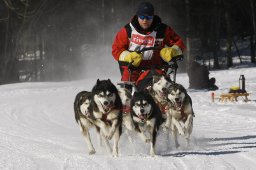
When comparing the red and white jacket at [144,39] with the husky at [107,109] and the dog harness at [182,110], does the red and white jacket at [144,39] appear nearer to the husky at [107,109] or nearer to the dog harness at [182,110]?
the dog harness at [182,110]

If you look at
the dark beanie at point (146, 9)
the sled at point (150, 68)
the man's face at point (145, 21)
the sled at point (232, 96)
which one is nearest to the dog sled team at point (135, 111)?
the sled at point (150, 68)

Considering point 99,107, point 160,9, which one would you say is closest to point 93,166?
point 99,107

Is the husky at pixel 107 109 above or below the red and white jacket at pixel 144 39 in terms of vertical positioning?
below

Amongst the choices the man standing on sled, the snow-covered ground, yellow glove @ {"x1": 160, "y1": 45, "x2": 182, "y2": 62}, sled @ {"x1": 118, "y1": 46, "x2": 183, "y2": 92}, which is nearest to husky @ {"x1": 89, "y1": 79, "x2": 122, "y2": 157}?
the snow-covered ground

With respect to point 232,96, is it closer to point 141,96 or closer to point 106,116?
point 141,96

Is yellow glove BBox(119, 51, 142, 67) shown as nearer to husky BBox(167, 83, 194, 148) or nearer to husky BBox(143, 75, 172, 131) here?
husky BBox(143, 75, 172, 131)

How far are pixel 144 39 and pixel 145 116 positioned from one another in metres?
1.66

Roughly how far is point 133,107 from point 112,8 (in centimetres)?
4937

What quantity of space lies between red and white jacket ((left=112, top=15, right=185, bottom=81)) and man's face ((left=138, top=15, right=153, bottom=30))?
0.08m

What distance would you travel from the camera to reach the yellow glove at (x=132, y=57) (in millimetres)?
9586

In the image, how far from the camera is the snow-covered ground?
8.10 m

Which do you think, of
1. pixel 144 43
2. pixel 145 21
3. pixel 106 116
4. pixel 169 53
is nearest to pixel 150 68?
pixel 144 43

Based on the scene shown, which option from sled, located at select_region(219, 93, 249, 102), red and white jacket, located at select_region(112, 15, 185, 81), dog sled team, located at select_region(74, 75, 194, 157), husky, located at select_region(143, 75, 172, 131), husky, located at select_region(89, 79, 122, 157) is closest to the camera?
husky, located at select_region(89, 79, 122, 157)

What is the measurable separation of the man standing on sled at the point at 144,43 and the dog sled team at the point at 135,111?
0.42m
